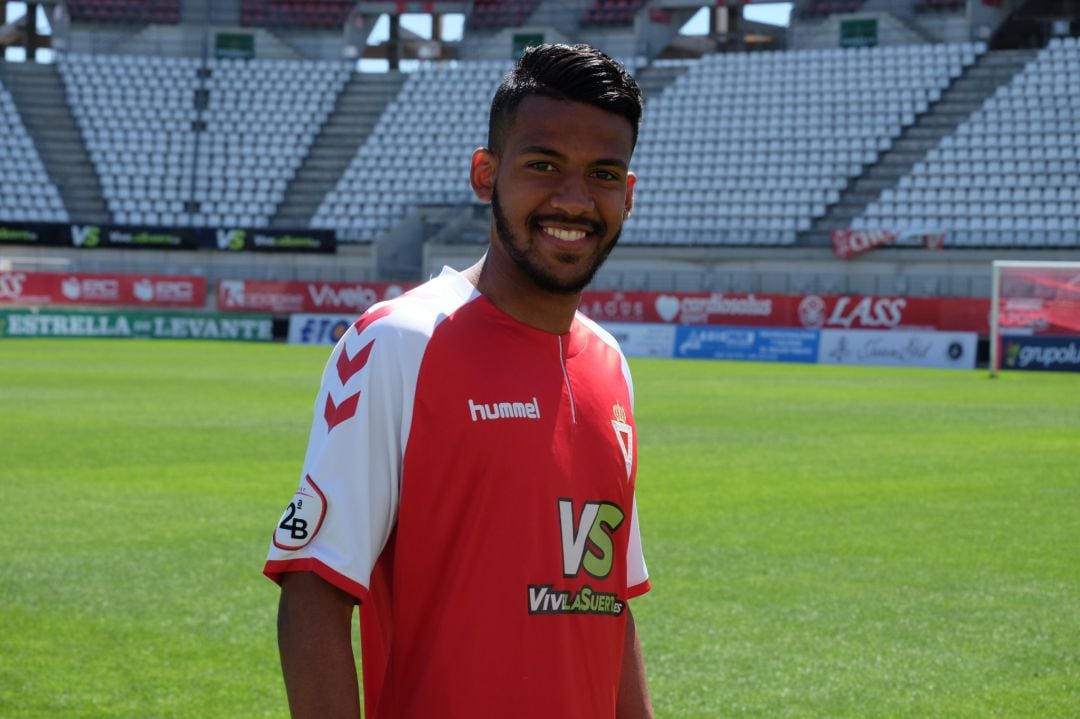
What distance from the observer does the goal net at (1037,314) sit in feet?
104

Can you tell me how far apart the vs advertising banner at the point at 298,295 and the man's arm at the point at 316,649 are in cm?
4251

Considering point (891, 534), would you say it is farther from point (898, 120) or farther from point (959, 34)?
point (959, 34)

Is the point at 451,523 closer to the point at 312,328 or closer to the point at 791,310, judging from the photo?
the point at 791,310

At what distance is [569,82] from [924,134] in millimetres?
46277

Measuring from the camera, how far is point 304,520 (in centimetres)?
234

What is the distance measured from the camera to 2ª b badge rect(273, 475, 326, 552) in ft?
7.66

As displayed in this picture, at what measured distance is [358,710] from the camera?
2.35 m

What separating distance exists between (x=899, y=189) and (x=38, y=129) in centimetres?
3038

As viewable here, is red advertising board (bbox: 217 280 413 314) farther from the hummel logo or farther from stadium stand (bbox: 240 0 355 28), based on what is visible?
the hummel logo

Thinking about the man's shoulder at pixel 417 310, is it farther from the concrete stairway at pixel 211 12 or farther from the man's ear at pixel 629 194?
the concrete stairway at pixel 211 12

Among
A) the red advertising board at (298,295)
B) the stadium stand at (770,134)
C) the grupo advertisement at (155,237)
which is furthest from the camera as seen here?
the grupo advertisement at (155,237)

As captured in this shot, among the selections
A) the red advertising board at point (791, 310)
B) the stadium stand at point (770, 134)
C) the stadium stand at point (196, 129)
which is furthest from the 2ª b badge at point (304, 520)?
the stadium stand at point (196, 129)

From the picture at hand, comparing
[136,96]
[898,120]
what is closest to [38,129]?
[136,96]

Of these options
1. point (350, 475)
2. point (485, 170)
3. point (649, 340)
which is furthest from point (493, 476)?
point (649, 340)
